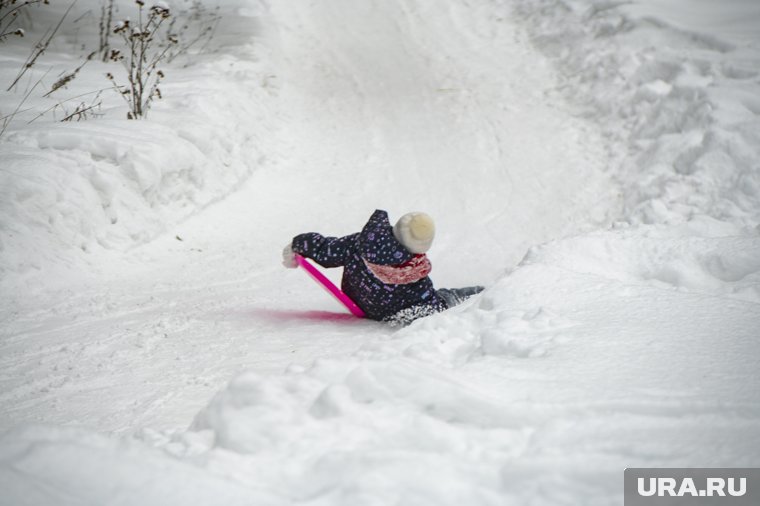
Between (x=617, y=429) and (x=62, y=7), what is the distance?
8.28 m

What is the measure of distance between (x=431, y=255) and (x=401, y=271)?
1.27 m

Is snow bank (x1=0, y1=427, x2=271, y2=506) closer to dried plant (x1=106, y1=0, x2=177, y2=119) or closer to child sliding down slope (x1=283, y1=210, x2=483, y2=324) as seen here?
child sliding down slope (x1=283, y1=210, x2=483, y2=324)

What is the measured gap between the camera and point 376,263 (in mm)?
3457

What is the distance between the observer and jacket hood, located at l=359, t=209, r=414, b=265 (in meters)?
3.42

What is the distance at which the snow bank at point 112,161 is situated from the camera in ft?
12.8

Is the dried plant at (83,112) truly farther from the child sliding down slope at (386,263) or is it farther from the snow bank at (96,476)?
the snow bank at (96,476)

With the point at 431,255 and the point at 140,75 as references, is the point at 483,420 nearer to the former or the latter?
the point at 431,255

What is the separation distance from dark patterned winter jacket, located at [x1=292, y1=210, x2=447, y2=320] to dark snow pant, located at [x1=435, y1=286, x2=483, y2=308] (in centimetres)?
10

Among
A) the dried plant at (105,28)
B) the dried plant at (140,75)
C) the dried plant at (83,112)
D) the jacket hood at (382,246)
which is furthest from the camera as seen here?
the dried plant at (105,28)

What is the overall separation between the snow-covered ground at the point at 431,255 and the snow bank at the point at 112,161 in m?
0.02

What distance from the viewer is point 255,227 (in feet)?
16.3
